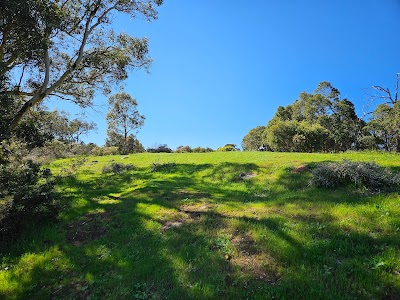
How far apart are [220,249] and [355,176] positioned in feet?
21.9

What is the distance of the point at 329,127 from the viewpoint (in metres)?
61.1

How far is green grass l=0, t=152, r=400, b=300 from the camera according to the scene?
5922mm

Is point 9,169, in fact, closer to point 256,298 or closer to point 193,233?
point 193,233

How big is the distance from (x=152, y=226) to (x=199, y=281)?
3.87 m

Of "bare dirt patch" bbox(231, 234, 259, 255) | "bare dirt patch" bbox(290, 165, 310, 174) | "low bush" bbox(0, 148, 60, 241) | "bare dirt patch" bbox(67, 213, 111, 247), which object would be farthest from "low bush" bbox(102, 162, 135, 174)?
"bare dirt patch" bbox(231, 234, 259, 255)

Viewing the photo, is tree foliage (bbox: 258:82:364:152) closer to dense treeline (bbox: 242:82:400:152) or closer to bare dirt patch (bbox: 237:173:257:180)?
dense treeline (bbox: 242:82:400:152)

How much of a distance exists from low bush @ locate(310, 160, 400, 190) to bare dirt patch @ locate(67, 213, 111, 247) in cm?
886

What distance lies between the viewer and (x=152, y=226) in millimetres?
9820

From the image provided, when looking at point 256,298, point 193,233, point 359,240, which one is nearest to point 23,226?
point 193,233

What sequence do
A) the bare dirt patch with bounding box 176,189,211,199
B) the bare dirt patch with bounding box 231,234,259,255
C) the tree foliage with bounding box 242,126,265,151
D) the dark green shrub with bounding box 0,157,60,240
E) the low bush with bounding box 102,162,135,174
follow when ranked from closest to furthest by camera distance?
the bare dirt patch with bounding box 231,234,259,255 < the dark green shrub with bounding box 0,157,60,240 < the bare dirt patch with bounding box 176,189,211,199 < the low bush with bounding box 102,162,135,174 < the tree foliage with bounding box 242,126,265,151

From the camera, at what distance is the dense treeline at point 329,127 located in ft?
171

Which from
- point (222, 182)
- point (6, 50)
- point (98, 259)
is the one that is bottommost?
point (98, 259)

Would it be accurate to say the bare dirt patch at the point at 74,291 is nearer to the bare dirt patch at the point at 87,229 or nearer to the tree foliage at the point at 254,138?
the bare dirt patch at the point at 87,229

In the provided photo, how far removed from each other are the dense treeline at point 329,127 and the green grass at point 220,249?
41706mm
